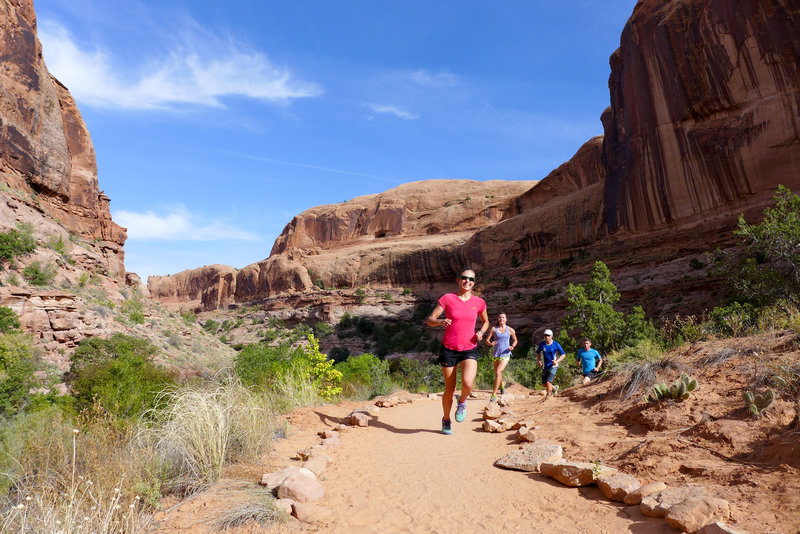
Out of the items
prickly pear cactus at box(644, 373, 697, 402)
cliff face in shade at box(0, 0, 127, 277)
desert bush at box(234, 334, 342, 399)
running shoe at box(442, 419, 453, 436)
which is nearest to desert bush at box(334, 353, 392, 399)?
Result: desert bush at box(234, 334, 342, 399)

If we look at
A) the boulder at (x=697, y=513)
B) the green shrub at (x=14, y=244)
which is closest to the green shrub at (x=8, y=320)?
the green shrub at (x=14, y=244)

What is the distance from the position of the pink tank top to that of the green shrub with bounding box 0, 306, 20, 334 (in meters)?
14.3

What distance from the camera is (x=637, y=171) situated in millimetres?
30828

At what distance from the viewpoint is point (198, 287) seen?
92312 mm

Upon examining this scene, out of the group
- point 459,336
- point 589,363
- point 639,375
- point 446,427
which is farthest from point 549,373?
point 459,336

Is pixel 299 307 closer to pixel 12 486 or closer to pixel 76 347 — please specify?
pixel 76 347

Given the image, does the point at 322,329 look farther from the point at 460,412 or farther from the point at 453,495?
the point at 453,495

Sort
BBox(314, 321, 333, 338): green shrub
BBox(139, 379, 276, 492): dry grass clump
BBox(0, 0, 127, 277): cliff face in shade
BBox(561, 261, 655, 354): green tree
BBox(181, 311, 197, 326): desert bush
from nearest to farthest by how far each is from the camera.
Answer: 1. BBox(139, 379, 276, 492): dry grass clump
2. BBox(561, 261, 655, 354): green tree
3. BBox(0, 0, 127, 277): cliff face in shade
4. BBox(181, 311, 197, 326): desert bush
5. BBox(314, 321, 333, 338): green shrub

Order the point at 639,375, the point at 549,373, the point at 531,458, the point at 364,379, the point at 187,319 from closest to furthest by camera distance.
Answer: the point at 531,458
the point at 639,375
the point at 549,373
the point at 364,379
the point at 187,319

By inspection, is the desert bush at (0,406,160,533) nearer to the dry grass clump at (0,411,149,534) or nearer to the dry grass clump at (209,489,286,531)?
the dry grass clump at (0,411,149,534)

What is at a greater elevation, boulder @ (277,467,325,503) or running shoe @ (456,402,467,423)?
boulder @ (277,467,325,503)

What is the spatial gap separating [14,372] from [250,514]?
35.9 feet

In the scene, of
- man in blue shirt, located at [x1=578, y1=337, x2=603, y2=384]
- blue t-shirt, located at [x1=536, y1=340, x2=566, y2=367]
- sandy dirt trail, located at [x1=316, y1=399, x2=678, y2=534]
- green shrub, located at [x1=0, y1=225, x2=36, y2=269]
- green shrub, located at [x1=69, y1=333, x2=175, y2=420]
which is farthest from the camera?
green shrub, located at [x1=0, y1=225, x2=36, y2=269]

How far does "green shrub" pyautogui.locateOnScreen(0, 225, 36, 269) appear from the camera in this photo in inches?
638
